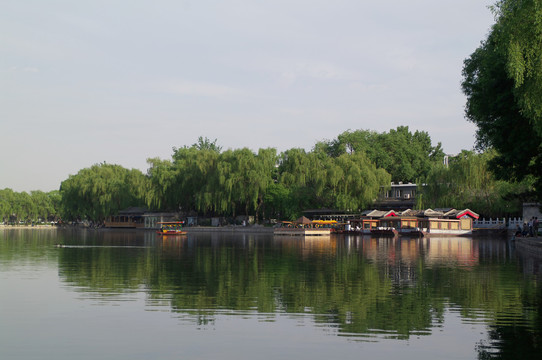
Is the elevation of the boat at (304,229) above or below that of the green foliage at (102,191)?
below

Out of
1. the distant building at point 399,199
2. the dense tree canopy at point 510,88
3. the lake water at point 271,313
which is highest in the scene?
the dense tree canopy at point 510,88

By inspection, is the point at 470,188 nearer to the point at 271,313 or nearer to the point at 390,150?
the point at 390,150

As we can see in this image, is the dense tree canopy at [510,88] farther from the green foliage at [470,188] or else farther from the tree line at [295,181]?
the green foliage at [470,188]

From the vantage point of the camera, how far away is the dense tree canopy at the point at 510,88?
19938 millimetres

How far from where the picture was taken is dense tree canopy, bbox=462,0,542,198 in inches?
785

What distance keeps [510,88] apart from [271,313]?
17.2m

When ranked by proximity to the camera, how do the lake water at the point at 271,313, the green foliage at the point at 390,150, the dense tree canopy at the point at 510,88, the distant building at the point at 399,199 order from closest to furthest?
the lake water at the point at 271,313
the dense tree canopy at the point at 510,88
the distant building at the point at 399,199
the green foliage at the point at 390,150

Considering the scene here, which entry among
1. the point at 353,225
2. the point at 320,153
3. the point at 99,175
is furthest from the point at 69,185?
the point at 353,225

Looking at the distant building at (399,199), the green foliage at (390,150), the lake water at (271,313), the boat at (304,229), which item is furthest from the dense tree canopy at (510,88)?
the green foliage at (390,150)

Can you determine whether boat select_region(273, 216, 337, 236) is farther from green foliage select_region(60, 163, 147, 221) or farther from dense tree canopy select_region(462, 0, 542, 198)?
dense tree canopy select_region(462, 0, 542, 198)

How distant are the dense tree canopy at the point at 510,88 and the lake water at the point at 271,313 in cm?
571

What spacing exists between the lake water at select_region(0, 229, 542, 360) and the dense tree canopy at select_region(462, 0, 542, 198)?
18.7 ft

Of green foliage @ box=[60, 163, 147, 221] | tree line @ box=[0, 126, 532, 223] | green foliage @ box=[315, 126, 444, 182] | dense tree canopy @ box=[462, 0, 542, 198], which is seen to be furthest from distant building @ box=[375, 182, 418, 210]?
dense tree canopy @ box=[462, 0, 542, 198]

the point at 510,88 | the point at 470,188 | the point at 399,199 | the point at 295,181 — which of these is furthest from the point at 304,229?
the point at 510,88
